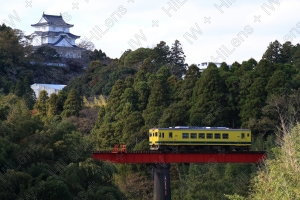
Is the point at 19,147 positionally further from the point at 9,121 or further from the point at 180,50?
the point at 180,50

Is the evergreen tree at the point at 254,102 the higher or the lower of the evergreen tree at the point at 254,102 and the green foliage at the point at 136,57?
the lower

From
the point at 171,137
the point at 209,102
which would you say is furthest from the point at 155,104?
the point at 171,137

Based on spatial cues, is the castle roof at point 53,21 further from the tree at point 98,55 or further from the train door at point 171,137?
the train door at point 171,137

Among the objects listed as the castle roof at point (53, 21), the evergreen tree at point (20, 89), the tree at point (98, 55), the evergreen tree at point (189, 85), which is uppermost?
the castle roof at point (53, 21)

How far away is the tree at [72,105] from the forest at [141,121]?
2.7 inches

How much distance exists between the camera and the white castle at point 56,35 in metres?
94.6

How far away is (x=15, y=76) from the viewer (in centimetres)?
7144

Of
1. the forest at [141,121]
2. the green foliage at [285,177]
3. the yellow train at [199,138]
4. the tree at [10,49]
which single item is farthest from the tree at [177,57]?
the green foliage at [285,177]

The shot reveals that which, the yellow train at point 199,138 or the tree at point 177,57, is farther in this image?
the tree at point 177,57

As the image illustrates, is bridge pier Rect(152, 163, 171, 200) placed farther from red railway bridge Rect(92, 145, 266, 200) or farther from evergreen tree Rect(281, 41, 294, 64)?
evergreen tree Rect(281, 41, 294, 64)

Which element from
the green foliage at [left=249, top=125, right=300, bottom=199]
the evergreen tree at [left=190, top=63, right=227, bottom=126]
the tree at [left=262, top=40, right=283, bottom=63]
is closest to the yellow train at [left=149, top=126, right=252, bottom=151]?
the evergreen tree at [left=190, top=63, right=227, bottom=126]

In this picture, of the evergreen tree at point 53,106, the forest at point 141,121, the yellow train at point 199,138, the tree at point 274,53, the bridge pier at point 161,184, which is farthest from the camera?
the tree at point 274,53

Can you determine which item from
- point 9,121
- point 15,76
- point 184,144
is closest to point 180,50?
point 15,76

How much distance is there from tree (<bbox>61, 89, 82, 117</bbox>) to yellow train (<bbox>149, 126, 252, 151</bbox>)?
13.6m
